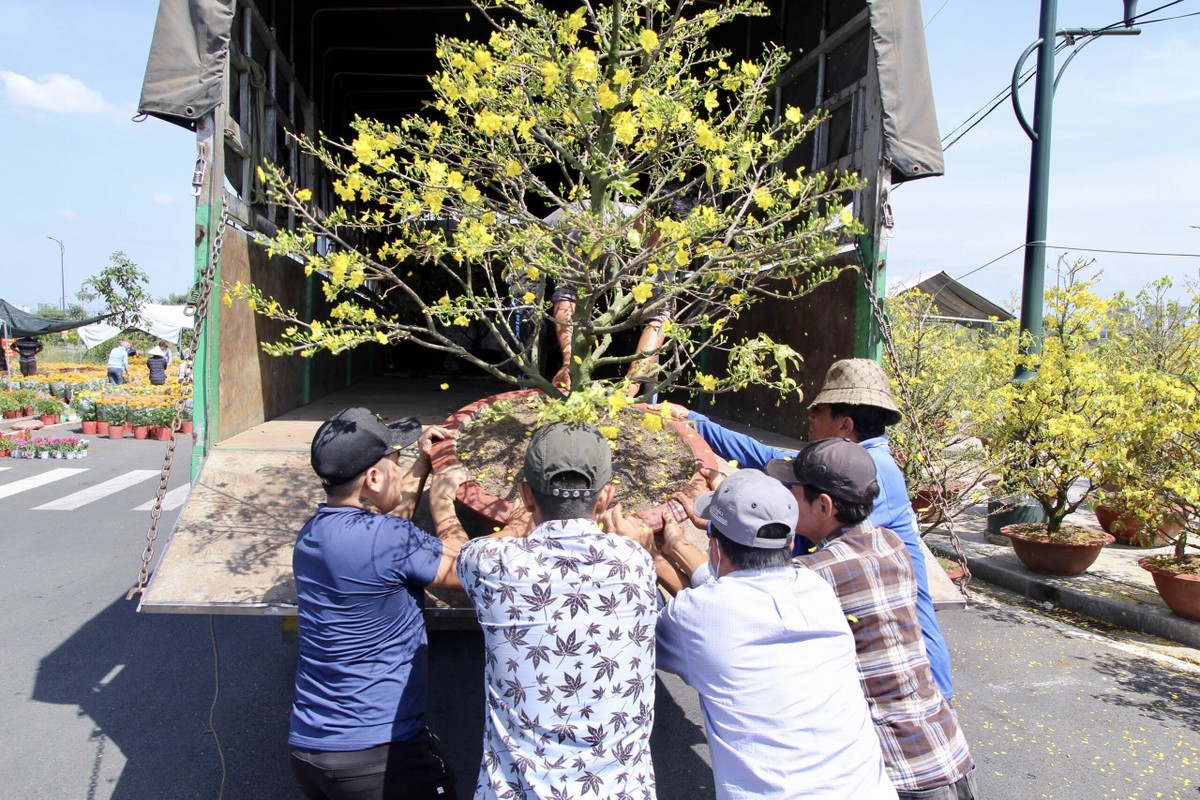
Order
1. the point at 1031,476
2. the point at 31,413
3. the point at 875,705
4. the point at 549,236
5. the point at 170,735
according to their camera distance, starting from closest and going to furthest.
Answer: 1. the point at 875,705
2. the point at 549,236
3. the point at 170,735
4. the point at 1031,476
5. the point at 31,413

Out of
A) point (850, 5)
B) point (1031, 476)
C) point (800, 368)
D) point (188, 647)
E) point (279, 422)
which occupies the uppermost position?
point (850, 5)

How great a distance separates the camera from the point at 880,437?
2723 mm

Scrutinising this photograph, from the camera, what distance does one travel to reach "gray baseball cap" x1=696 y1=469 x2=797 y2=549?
70.7 inches

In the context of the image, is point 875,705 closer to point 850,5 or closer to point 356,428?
point 356,428

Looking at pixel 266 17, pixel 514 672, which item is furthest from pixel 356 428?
pixel 266 17

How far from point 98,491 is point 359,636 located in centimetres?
960

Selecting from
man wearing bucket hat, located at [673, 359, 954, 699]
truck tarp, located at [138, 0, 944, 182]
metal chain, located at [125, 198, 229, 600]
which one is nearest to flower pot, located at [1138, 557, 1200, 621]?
truck tarp, located at [138, 0, 944, 182]

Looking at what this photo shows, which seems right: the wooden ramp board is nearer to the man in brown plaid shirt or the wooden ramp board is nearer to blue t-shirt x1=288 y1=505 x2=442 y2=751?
blue t-shirt x1=288 y1=505 x2=442 y2=751

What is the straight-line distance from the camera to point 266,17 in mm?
5062

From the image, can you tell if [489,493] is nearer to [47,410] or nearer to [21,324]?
[47,410]

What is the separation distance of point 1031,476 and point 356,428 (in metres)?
6.57

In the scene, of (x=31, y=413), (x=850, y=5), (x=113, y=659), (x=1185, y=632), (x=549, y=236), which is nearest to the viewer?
(x=549, y=236)

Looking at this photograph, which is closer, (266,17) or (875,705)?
(875,705)

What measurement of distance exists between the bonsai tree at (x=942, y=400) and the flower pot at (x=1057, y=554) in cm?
67
